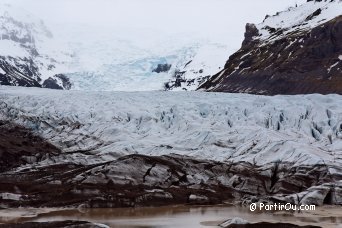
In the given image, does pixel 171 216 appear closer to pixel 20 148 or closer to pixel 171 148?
pixel 171 148

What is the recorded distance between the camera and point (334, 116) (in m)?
56.7

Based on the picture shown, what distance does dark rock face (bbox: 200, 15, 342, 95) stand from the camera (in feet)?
313

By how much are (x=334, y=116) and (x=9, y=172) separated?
29302mm

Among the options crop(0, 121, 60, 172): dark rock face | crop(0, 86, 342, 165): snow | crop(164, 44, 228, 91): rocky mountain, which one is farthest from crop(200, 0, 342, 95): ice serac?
crop(0, 121, 60, 172): dark rock face

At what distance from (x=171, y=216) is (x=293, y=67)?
71.1 metres

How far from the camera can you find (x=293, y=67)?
102 meters

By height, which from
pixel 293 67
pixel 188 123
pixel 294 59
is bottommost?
pixel 188 123

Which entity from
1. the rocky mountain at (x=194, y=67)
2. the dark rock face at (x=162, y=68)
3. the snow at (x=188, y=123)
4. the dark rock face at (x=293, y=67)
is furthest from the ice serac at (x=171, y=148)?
the rocky mountain at (x=194, y=67)

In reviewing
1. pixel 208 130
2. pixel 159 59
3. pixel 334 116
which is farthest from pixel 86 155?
pixel 159 59

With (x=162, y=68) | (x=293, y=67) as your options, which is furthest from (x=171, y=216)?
(x=162, y=68)

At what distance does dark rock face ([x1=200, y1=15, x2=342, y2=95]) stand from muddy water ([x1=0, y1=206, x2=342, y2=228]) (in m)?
53.4

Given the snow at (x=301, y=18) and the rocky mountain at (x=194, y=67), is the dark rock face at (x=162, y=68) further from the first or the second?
the snow at (x=301, y=18)

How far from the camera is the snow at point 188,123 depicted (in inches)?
2051

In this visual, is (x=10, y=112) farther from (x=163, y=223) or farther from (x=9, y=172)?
(x=163, y=223)
